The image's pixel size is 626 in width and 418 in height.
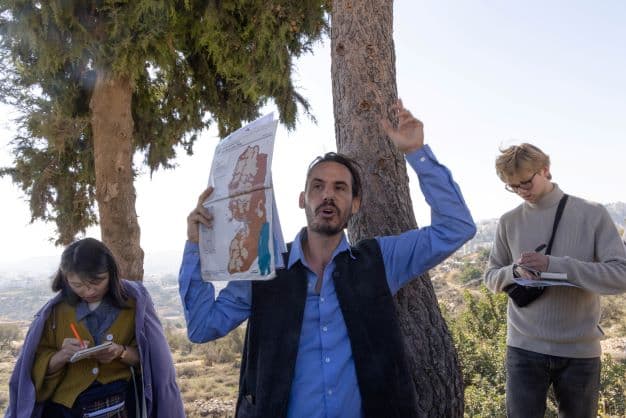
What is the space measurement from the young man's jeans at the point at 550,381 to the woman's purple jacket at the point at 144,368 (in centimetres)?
209

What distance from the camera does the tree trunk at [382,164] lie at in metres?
2.71

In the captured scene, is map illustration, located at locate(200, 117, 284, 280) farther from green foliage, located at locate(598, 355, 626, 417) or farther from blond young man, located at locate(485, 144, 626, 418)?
green foliage, located at locate(598, 355, 626, 417)

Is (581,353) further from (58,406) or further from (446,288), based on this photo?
(446,288)

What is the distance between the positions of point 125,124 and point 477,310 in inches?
246

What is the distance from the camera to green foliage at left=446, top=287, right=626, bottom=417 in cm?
549

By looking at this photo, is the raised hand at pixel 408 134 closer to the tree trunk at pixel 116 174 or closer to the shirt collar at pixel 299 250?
the shirt collar at pixel 299 250

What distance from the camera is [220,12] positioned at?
20.9 ft

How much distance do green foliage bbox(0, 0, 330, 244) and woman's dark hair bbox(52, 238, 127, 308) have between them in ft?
12.1

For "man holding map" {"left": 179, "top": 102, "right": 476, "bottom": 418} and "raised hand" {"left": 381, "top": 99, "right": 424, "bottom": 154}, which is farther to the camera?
"raised hand" {"left": 381, "top": 99, "right": 424, "bottom": 154}

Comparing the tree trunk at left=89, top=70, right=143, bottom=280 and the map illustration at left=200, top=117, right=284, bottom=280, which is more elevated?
the tree trunk at left=89, top=70, right=143, bottom=280

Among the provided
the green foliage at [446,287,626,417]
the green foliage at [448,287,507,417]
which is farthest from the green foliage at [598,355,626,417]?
the green foliage at [448,287,507,417]

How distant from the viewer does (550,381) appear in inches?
109

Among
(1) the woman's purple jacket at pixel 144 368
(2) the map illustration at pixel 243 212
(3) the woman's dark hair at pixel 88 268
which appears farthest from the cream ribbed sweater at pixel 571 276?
(3) the woman's dark hair at pixel 88 268

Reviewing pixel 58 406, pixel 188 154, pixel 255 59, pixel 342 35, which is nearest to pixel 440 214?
pixel 342 35
